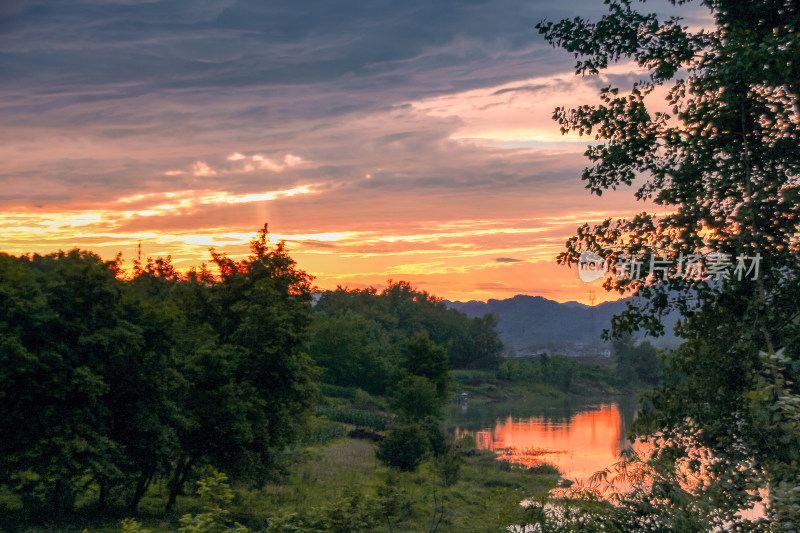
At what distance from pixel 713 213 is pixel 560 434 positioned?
171ft

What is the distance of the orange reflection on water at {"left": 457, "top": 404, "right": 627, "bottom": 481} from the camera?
43562mm

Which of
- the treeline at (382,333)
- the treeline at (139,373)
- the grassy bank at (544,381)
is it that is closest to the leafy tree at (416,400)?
the treeline at (139,373)

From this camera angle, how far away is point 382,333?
11650 centimetres

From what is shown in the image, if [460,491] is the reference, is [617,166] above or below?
above

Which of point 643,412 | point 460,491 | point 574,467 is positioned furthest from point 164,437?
point 574,467

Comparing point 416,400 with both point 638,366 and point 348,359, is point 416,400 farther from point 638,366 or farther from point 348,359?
point 638,366

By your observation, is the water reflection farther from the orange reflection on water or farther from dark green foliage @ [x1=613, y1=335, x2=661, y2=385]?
dark green foliage @ [x1=613, y1=335, x2=661, y2=385]

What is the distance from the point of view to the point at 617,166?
11.8 meters

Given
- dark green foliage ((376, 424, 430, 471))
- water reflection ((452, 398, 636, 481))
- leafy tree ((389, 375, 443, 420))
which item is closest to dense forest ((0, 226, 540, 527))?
dark green foliage ((376, 424, 430, 471))

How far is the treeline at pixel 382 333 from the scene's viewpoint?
3509 inches

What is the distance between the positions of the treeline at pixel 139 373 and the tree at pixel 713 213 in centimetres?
1434

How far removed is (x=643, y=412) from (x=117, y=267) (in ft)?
53.0

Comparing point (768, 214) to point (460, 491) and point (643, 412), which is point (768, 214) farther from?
point (460, 491)

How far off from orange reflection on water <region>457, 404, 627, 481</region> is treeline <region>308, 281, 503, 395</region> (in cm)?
1953
